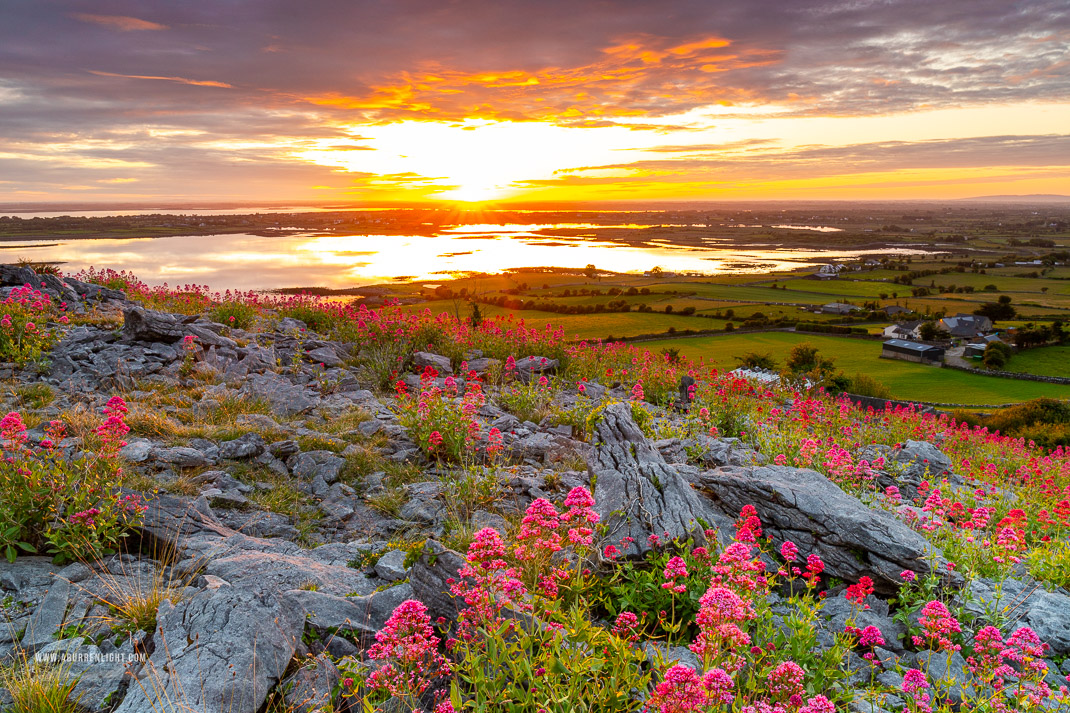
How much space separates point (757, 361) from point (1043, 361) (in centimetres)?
4293

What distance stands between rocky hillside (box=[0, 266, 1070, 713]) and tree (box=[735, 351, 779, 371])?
159 ft

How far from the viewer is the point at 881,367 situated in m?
66.5

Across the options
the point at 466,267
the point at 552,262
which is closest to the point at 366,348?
the point at 466,267

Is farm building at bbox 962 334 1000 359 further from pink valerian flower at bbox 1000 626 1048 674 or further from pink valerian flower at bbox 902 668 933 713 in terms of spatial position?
pink valerian flower at bbox 902 668 933 713

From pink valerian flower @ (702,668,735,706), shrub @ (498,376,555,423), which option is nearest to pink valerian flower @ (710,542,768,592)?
pink valerian flower @ (702,668,735,706)

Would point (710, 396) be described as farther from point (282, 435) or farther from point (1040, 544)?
point (282, 435)

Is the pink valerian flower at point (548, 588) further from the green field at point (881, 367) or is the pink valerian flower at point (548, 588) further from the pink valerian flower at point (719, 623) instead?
the green field at point (881, 367)

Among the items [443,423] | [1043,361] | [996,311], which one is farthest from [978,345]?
[443,423]

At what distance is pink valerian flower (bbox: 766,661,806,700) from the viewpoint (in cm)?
310

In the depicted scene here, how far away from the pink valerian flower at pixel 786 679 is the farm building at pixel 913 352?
8297cm

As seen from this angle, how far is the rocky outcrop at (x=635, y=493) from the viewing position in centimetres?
543

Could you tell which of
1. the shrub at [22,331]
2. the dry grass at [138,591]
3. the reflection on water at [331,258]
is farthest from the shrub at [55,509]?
the reflection on water at [331,258]

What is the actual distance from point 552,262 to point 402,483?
489 feet

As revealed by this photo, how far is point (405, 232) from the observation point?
19175 cm
